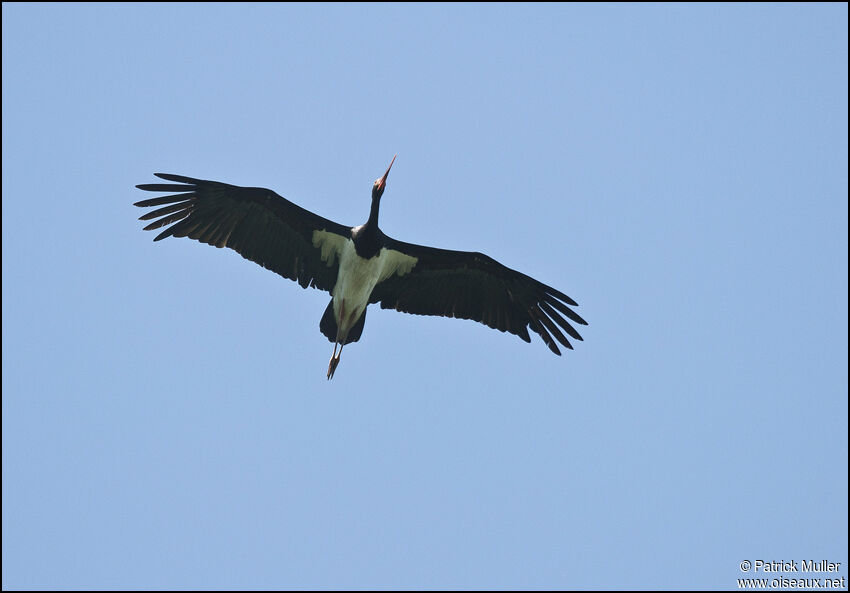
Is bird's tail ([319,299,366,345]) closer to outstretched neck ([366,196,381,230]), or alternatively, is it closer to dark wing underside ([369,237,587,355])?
dark wing underside ([369,237,587,355])

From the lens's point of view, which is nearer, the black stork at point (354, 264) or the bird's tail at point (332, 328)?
the black stork at point (354, 264)

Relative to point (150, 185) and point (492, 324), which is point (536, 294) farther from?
point (150, 185)

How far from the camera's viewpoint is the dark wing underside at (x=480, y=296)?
1419 centimetres

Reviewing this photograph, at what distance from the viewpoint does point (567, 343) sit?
14445 mm

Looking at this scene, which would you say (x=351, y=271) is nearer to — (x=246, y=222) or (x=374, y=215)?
(x=374, y=215)

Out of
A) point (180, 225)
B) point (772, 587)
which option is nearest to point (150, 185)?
point (180, 225)

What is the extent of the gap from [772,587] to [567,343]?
433 cm

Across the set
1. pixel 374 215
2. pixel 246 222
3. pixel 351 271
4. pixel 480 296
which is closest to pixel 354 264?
pixel 351 271

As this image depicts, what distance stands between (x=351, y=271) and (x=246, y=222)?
5.38ft

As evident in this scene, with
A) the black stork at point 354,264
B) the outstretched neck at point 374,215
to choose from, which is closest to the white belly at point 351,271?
the black stork at point 354,264

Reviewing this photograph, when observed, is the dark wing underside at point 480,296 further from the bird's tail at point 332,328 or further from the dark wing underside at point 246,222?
the dark wing underside at point 246,222

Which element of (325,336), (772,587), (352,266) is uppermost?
(352,266)

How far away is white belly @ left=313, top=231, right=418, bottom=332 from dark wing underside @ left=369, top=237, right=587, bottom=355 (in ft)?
1.12

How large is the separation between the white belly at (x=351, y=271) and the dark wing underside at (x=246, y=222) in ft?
0.43
